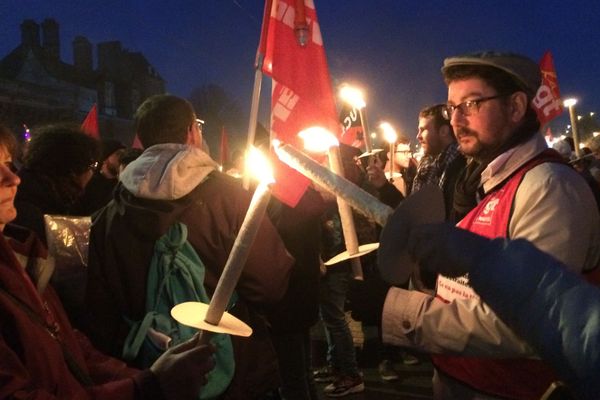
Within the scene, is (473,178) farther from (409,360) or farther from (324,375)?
(409,360)

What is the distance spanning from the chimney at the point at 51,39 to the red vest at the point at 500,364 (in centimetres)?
4234

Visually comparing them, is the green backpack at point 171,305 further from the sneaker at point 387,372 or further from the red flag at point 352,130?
the red flag at point 352,130

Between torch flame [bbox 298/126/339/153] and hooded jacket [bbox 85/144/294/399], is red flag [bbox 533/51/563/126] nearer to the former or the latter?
torch flame [bbox 298/126/339/153]

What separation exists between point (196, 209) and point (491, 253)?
5.06 feet

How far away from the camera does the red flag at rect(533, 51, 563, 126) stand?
654 cm

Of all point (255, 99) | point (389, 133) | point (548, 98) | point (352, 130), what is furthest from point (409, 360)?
point (548, 98)

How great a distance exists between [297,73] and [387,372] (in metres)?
3.38

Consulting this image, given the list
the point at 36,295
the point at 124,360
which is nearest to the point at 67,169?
the point at 124,360

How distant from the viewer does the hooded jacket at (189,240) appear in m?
2.21

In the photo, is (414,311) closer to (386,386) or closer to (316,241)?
(316,241)

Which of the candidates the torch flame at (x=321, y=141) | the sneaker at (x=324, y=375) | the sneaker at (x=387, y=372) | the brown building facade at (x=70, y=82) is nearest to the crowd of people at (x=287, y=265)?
the torch flame at (x=321, y=141)

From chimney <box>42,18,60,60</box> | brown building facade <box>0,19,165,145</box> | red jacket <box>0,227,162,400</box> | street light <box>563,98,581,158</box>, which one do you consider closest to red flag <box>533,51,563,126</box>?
street light <box>563,98,581,158</box>

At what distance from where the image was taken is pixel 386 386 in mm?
5215

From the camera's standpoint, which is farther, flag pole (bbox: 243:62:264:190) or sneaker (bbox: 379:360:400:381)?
sneaker (bbox: 379:360:400:381)
